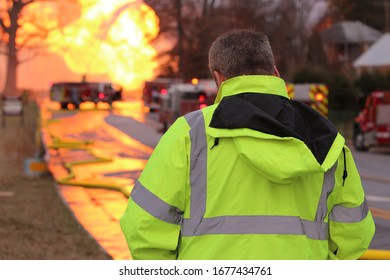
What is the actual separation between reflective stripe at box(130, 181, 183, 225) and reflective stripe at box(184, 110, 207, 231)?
0.06 metres

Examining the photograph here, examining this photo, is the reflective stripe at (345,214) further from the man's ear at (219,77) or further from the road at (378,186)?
the road at (378,186)

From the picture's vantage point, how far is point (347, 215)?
2.74 metres

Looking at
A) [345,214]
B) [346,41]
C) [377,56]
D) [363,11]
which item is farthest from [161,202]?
[363,11]

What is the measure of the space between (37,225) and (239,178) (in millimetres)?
7666

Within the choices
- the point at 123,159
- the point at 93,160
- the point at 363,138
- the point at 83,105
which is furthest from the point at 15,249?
the point at 83,105

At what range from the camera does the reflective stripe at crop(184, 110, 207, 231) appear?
8.32 ft

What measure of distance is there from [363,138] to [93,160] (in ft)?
28.9

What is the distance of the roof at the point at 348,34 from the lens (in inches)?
2254

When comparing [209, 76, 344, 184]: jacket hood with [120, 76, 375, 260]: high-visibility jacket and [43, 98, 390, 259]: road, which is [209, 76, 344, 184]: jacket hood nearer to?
[120, 76, 375, 260]: high-visibility jacket

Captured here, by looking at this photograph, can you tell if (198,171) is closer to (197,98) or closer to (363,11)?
(197,98)

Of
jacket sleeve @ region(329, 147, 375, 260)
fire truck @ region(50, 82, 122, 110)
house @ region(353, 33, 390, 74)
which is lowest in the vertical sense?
fire truck @ region(50, 82, 122, 110)

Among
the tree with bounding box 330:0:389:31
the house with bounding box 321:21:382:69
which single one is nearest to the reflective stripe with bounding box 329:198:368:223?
the house with bounding box 321:21:382:69

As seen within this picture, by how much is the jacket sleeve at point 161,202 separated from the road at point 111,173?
4451 millimetres

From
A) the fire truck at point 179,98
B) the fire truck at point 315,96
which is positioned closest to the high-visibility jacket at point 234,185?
the fire truck at point 315,96
